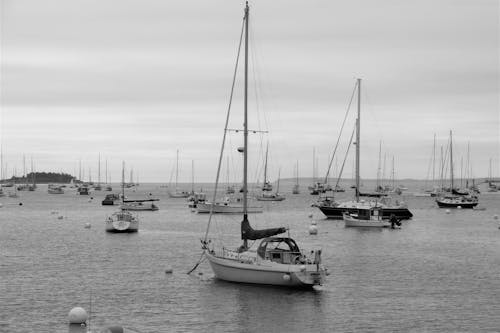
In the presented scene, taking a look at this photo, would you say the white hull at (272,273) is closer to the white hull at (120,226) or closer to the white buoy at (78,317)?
the white buoy at (78,317)

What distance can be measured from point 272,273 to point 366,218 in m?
62.3

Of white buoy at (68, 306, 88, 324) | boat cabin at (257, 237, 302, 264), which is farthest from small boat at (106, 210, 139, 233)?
white buoy at (68, 306, 88, 324)

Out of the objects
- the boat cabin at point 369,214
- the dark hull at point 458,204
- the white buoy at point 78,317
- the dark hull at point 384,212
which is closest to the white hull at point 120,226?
the boat cabin at point 369,214

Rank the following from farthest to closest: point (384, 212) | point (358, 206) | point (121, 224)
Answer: point (384, 212), point (358, 206), point (121, 224)

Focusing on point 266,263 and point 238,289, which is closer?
point 266,263

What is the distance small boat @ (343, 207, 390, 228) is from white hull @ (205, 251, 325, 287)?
2302 inches

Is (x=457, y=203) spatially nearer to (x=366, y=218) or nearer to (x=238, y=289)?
(x=366, y=218)

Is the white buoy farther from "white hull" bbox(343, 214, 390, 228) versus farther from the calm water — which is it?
"white hull" bbox(343, 214, 390, 228)

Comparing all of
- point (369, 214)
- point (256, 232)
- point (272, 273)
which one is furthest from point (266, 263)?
point (369, 214)

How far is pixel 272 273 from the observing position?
5038cm

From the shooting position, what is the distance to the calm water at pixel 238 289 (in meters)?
42.8

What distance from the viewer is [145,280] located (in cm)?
5697

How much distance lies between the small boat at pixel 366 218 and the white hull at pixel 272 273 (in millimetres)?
58462

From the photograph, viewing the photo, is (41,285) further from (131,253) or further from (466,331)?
(466,331)
